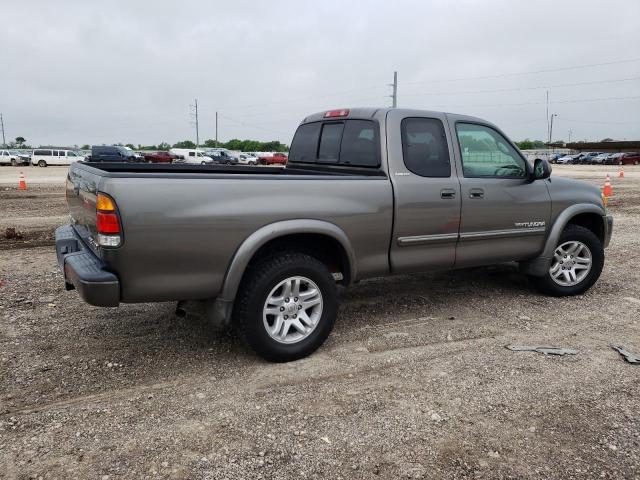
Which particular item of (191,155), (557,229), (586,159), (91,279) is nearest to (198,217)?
(91,279)

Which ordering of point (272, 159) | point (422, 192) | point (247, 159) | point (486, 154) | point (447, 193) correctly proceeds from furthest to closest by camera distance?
point (247, 159) → point (272, 159) → point (486, 154) → point (447, 193) → point (422, 192)

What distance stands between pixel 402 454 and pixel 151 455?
52.7 inches

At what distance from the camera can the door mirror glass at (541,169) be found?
511 cm

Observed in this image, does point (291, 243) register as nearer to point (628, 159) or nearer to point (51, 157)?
point (51, 157)

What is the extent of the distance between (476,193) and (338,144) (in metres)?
1.35

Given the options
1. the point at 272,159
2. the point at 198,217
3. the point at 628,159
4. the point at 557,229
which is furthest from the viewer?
the point at 272,159

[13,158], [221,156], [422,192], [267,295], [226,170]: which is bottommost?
[267,295]

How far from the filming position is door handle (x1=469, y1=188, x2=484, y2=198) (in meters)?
4.77

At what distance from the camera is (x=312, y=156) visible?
534cm

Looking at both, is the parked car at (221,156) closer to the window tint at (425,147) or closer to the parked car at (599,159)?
the parked car at (599,159)

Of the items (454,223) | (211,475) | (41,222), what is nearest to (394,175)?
(454,223)

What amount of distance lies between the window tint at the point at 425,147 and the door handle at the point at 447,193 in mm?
140

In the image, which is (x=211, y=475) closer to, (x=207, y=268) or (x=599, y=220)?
(x=207, y=268)

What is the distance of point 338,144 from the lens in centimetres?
498
